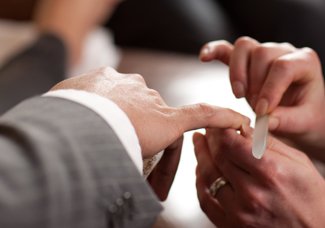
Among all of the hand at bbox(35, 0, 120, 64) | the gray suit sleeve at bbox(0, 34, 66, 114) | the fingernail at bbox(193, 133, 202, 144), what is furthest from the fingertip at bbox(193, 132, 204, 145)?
the hand at bbox(35, 0, 120, 64)

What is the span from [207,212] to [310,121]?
19cm

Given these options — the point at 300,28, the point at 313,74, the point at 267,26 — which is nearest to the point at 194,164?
the point at 313,74

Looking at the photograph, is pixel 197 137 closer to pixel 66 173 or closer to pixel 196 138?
pixel 196 138

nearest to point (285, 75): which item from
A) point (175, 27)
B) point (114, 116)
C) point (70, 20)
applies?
point (114, 116)

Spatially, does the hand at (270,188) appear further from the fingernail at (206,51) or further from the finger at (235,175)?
the fingernail at (206,51)

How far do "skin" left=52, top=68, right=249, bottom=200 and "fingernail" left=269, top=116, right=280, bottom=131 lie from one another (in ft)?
0.25

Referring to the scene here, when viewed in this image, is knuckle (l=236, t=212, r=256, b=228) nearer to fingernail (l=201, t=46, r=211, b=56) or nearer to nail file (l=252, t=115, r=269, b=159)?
nail file (l=252, t=115, r=269, b=159)

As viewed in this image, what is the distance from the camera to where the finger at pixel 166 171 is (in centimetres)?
50

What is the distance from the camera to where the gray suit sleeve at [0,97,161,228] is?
0.35 m

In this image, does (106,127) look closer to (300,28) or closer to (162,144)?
(162,144)

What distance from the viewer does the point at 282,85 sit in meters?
0.58

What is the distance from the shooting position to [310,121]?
2.09 feet

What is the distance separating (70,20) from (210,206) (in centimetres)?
93

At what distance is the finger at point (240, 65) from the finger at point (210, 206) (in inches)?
5.2
